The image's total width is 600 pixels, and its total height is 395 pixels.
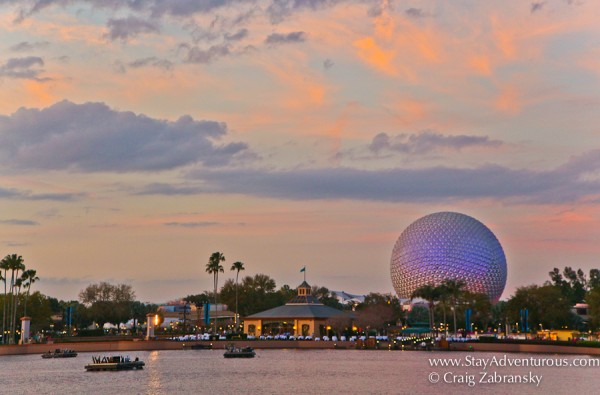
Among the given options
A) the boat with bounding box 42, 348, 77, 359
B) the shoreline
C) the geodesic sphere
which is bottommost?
the boat with bounding box 42, 348, 77, 359

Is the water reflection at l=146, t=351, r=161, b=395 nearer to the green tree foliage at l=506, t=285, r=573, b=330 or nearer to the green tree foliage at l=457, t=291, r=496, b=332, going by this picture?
the green tree foliage at l=457, t=291, r=496, b=332

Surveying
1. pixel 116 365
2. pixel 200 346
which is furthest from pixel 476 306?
pixel 116 365

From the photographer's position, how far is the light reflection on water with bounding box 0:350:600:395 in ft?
228

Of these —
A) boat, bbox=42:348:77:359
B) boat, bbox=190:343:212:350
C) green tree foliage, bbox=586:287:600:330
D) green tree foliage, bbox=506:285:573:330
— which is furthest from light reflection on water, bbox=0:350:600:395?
green tree foliage, bbox=506:285:573:330

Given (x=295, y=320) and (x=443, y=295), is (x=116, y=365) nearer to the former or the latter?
(x=443, y=295)

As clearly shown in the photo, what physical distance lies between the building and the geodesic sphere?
25.0 m

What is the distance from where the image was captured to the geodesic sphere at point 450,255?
17912 centimetres

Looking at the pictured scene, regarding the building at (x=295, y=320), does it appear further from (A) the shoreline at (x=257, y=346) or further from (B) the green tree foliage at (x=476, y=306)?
(B) the green tree foliage at (x=476, y=306)

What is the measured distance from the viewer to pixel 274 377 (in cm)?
7975

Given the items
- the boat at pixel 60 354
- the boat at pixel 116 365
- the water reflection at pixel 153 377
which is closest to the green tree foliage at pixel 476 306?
the water reflection at pixel 153 377

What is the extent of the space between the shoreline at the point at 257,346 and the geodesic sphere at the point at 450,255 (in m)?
42.2

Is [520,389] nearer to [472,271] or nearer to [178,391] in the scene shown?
[178,391]

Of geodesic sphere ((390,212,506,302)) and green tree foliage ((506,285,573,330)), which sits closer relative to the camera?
green tree foliage ((506,285,573,330))

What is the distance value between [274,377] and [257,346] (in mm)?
61030
